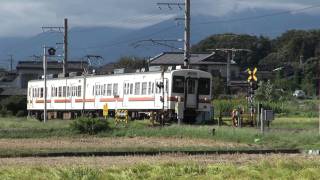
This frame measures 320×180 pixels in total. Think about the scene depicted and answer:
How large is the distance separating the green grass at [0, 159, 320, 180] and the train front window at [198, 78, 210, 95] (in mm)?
25920

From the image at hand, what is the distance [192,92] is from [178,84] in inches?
47.6

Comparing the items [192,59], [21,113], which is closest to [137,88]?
[21,113]

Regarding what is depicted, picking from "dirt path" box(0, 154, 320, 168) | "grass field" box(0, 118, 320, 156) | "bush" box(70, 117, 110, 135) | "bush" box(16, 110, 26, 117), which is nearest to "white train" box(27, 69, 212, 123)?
"bush" box(70, 117, 110, 135)

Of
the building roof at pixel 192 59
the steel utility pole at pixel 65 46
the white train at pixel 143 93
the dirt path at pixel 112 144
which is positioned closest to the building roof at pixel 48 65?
the building roof at pixel 192 59

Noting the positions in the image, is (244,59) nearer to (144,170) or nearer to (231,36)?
(231,36)

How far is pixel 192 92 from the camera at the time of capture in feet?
126

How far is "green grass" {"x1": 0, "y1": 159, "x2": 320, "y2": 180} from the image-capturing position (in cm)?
1141

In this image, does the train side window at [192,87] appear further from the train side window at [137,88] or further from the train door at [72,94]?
the train door at [72,94]

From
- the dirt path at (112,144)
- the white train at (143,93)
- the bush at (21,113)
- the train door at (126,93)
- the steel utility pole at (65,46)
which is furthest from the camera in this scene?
the bush at (21,113)

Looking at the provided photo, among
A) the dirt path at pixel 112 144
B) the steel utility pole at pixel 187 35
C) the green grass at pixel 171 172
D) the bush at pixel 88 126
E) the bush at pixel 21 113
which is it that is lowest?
the bush at pixel 21 113

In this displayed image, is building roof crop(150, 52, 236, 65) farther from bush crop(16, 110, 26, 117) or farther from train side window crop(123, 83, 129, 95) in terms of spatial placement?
train side window crop(123, 83, 129, 95)

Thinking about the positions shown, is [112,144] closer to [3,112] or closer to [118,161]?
[118,161]

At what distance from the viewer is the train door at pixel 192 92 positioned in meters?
38.0

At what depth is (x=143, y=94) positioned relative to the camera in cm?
3934
